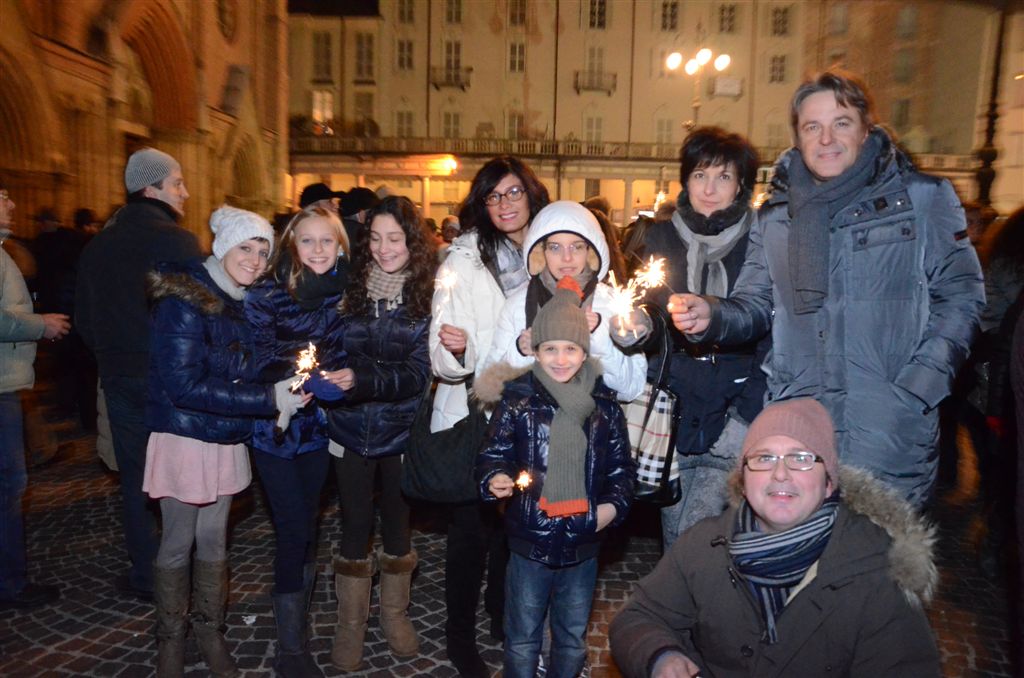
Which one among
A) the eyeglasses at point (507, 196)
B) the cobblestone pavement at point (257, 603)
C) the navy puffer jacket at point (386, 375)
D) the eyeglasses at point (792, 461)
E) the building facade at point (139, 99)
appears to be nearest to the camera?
the eyeglasses at point (792, 461)

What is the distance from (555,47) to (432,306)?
40110mm

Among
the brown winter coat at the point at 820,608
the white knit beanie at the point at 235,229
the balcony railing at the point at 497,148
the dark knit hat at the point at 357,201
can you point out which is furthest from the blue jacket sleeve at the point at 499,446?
the balcony railing at the point at 497,148

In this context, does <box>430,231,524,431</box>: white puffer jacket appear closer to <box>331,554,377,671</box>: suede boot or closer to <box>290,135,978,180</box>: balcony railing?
<box>331,554,377,671</box>: suede boot

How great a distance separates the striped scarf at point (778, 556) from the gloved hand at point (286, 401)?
6.38ft

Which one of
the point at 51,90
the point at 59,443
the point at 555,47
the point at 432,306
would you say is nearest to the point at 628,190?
the point at 555,47

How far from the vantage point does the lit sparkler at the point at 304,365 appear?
3077mm

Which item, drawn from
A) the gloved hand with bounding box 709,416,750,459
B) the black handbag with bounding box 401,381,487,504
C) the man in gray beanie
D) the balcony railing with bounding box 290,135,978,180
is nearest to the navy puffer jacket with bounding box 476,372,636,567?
the black handbag with bounding box 401,381,487,504

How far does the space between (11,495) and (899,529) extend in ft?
15.4

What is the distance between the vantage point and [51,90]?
10.4m

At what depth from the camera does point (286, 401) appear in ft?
10.2

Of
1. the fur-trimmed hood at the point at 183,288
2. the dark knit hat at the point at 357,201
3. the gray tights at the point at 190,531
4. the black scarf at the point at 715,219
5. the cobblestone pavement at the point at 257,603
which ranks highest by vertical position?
the dark knit hat at the point at 357,201

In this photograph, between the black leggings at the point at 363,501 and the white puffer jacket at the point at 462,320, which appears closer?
the white puffer jacket at the point at 462,320

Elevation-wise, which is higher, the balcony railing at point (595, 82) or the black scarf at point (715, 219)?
the balcony railing at point (595, 82)

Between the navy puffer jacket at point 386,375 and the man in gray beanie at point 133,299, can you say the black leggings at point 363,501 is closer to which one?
the navy puffer jacket at point 386,375
